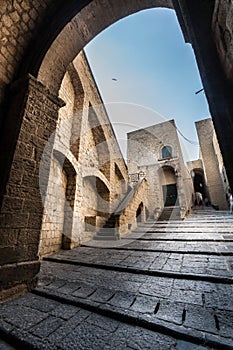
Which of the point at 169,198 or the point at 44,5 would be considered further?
the point at 169,198

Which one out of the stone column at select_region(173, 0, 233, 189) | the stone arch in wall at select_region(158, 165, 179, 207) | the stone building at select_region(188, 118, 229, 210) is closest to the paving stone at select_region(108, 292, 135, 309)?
the stone column at select_region(173, 0, 233, 189)

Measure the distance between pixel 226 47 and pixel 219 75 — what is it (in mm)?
202

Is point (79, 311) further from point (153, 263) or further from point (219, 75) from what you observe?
point (219, 75)

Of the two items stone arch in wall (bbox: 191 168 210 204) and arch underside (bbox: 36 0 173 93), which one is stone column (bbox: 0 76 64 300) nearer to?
arch underside (bbox: 36 0 173 93)

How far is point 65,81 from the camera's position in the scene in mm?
5711

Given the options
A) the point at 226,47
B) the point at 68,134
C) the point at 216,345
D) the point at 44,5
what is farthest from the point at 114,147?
the point at 216,345

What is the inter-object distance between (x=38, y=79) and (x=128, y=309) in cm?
341

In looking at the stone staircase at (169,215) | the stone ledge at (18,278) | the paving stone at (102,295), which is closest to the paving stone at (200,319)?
the paving stone at (102,295)

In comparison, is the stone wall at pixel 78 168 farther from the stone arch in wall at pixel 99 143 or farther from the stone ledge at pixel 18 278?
the stone ledge at pixel 18 278

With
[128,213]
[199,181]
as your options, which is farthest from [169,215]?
[199,181]

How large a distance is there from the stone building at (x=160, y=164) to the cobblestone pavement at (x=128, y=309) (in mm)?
9712

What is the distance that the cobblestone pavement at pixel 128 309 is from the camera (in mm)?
1171

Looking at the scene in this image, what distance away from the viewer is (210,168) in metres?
15.6

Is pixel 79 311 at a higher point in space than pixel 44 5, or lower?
lower
